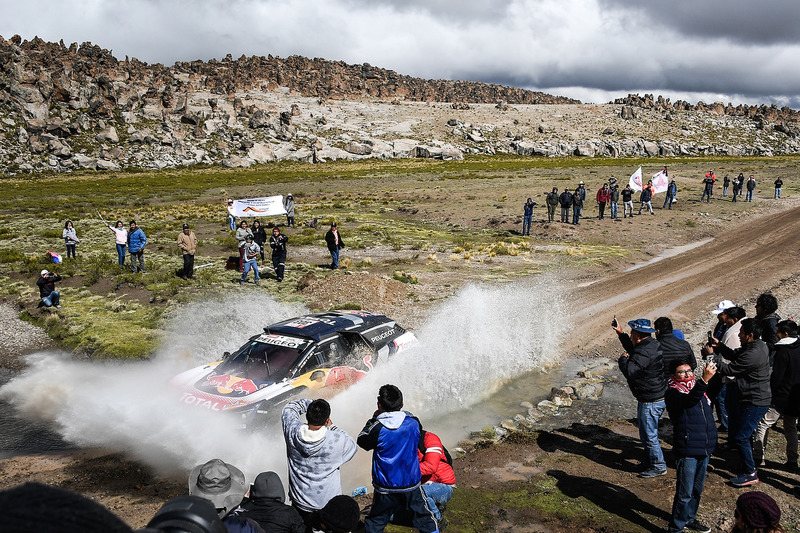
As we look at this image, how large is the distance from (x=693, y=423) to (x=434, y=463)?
282 centimetres

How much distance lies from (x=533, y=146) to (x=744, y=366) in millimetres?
117745

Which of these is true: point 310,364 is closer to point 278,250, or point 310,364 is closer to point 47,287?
point 278,250

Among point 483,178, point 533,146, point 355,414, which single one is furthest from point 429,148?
point 355,414

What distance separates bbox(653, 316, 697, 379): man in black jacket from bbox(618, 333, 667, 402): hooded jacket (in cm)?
29

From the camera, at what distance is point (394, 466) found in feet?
17.2

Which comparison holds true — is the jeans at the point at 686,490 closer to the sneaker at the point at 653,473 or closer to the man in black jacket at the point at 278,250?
the sneaker at the point at 653,473

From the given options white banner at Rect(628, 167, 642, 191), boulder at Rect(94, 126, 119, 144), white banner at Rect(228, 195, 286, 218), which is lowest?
white banner at Rect(228, 195, 286, 218)

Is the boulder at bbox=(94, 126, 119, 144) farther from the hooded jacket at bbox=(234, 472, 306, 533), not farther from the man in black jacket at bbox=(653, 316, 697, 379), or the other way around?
the hooded jacket at bbox=(234, 472, 306, 533)

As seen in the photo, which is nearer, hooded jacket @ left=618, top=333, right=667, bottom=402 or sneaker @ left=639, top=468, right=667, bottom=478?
hooded jacket @ left=618, top=333, right=667, bottom=402

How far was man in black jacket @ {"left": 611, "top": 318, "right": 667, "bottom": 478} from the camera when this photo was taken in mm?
7160

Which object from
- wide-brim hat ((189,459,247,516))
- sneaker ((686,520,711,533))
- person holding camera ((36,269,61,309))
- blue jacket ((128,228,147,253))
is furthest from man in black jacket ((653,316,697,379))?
blue jacket ((128,228,147,253))

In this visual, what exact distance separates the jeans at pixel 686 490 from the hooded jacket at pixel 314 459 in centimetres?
359

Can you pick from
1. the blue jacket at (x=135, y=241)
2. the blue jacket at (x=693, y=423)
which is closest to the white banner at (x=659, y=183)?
the blue jacket at (x=135, y=241)

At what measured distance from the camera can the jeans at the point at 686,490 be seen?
5.97m
